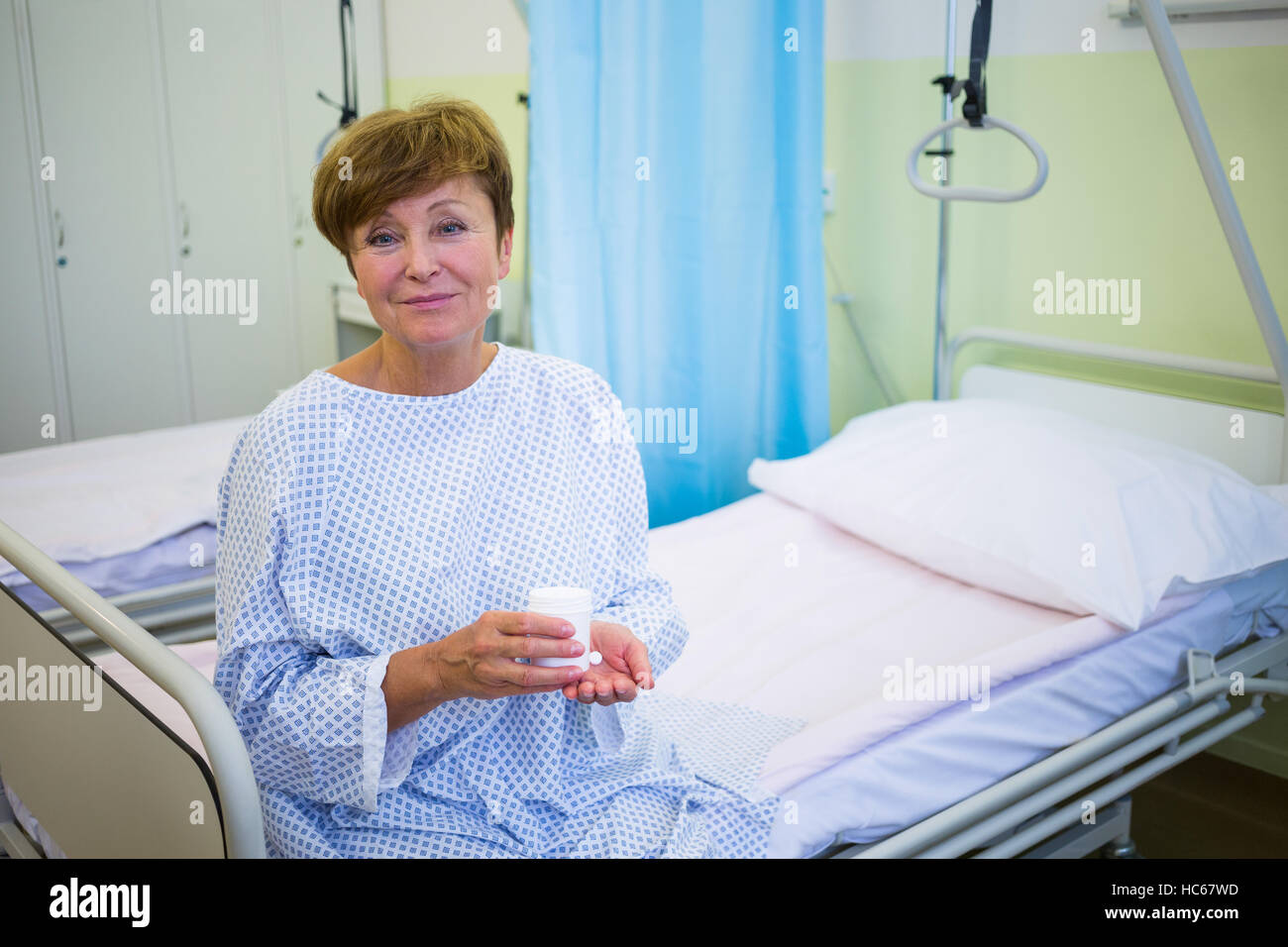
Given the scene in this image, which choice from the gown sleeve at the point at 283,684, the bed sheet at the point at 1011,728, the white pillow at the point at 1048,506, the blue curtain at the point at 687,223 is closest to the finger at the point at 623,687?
the gown sleeve at the point at 283,684

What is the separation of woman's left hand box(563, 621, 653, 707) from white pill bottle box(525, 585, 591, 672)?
0.14 feet

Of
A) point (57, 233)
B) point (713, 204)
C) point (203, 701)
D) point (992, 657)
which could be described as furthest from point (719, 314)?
point (57, 233)

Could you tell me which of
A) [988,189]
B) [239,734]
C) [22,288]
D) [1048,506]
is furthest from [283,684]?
[22,288]

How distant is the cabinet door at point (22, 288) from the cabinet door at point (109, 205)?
1.9 inches

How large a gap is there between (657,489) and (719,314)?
405mm

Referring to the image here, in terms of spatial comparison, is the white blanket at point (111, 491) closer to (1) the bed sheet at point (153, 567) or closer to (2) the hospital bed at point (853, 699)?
(1) the bed sheet at point (153, 567)

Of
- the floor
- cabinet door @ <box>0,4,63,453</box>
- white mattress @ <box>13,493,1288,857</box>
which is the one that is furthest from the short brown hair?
cabinet door @ <box>0,4,63,453</box>

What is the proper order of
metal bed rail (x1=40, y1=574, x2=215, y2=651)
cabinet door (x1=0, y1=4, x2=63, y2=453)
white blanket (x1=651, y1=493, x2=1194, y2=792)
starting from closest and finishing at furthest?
1. white blanket (x1=651, y1=493, x2=1194, y2=792)
2. metal bed rail (x1=40, y1=574, x2=215, y2=651)
3. cabinet door (x1=0, y1=4, x2=63, y2=453)

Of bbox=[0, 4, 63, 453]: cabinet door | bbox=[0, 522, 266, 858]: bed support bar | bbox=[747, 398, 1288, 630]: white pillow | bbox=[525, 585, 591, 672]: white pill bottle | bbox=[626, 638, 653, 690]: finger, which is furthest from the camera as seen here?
bbox=[0, 4, 63, 453]: cabinet door

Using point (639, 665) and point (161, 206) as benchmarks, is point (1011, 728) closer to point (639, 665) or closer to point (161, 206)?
point (639, 665)

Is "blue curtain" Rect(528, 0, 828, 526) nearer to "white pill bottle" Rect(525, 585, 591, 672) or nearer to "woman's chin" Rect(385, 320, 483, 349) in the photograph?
"woman's chin" Rect(385, 320, 483, 349)

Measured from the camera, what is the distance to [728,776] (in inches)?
57.2

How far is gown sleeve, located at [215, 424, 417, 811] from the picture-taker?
1151 mm
